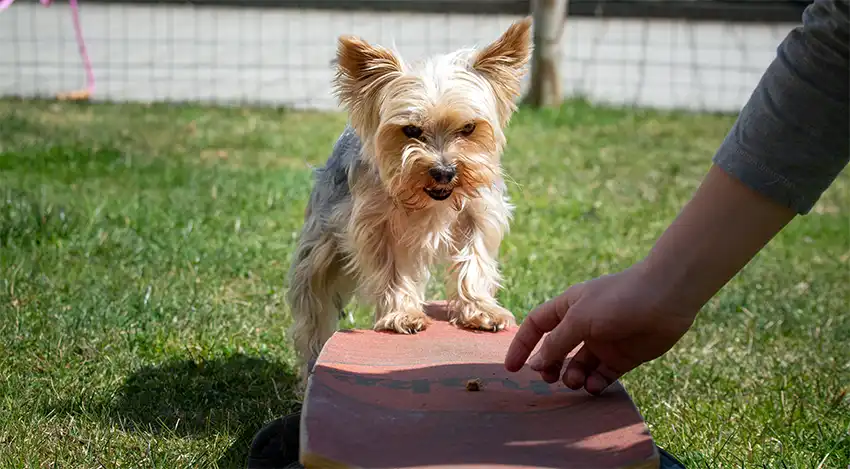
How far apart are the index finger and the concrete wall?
803 cm

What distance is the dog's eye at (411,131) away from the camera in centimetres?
397

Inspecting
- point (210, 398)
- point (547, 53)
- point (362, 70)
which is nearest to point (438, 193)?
point (362, 70)

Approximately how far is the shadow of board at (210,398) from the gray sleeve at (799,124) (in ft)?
6.19

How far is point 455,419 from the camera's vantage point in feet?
8.31

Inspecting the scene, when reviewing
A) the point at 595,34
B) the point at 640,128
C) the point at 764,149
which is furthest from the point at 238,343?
the point at 595,34

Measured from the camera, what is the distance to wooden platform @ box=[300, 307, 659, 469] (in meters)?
2.31

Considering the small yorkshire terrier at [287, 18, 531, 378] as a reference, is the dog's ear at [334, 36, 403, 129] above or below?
above

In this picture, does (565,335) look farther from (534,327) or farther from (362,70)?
(362,70)

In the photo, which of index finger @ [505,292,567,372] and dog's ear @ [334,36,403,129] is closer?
index finger @ [505,292,567,372]

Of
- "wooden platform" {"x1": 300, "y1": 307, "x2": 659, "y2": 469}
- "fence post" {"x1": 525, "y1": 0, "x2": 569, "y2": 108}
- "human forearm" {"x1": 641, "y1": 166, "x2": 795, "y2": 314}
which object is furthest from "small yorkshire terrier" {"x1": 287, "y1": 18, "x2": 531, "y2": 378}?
"fence post" {"x1": 525, "y1": 0, "x2": 569, "y2": 108}

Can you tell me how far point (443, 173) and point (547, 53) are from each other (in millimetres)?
6701

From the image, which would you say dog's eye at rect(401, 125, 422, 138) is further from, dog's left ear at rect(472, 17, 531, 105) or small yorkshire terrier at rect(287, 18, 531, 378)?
dog's left ear at rect(472, 17, 531, 105)

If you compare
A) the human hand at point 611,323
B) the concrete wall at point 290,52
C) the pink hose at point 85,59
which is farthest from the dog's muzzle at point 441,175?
the pink hose at point 85,59

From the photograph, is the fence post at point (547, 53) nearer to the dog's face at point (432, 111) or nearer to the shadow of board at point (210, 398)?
the dog's face at point (432, 111)
